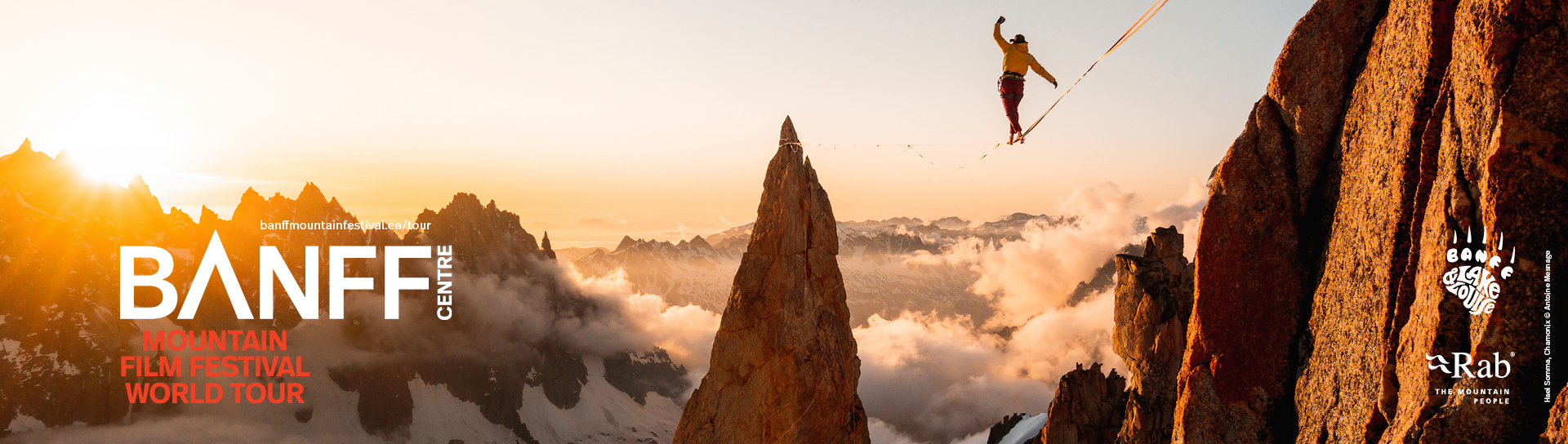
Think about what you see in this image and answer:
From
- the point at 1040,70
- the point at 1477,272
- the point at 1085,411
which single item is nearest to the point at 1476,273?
the point at 1477,272

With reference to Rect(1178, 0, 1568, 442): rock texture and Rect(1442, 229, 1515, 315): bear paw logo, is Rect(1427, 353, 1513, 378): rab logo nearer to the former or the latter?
Rect(1178, 0, 1568, 442): rock texture

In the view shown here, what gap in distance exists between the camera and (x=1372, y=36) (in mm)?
13141

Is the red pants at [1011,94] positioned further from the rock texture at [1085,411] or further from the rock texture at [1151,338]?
the rock texture at [1085,411]

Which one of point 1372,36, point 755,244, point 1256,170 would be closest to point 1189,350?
point 1256,170

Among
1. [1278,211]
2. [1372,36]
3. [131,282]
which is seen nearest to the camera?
[1372,36]

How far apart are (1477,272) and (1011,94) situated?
14.1 metres

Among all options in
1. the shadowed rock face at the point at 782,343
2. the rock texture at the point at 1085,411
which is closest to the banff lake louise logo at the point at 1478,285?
the shadowed rock face at the point at 782,343

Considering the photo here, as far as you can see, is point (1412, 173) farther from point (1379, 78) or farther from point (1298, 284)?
point (1298, 284)

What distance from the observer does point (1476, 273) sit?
9.77 m

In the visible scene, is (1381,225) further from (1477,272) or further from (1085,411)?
(1085,411)

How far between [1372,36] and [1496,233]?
5074 mm

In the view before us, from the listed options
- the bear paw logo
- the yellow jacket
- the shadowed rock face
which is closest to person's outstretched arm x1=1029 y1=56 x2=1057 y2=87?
the yellow jacket

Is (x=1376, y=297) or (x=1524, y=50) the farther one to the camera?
(x=1376, y=297)

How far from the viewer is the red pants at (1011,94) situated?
22828mm
